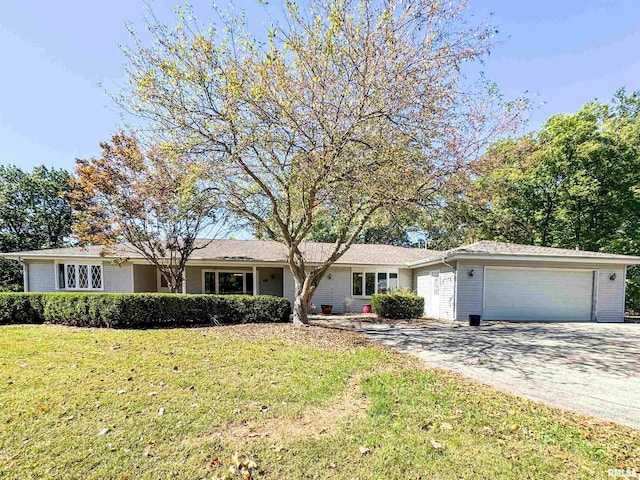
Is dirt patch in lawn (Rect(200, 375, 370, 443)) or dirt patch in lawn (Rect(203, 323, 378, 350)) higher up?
dirt patch in lawn (Rect(200, 375, 370, 443))

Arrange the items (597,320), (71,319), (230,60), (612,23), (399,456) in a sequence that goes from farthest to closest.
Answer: (597,320) < (71,319) < (612,23) < (230,60) < (399,456)

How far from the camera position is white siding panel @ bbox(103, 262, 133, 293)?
1583 cm

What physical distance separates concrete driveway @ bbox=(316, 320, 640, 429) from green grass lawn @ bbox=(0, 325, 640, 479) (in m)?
0.75

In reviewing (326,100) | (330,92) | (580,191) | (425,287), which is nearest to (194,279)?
(425,287)

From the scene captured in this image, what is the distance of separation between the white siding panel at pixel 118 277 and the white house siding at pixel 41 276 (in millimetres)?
2446

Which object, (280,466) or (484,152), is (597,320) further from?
(280,466)

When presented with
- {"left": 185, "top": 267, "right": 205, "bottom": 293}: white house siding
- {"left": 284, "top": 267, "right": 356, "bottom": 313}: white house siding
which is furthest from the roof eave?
{"left": 185, "top": 267, "right": 205, "bottom": 293}: white house siding

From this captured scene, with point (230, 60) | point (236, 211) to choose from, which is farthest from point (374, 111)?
point (236, 211)

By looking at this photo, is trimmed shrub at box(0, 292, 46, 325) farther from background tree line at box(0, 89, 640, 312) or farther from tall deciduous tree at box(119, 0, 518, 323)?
tall deciduous tree at box(119, 0, 518, 323)

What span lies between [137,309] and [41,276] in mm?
9846

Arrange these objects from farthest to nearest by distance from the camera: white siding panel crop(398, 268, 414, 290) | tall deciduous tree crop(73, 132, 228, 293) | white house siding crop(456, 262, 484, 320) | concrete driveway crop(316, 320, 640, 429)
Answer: white siding panel crop(398, 268, 414, 290) < white house siding crop(456, 262, 484, 320) < tall deciduous tree crop(73, 132, 228, 293) < concrete driveway crop(316, 320, 640, 429)

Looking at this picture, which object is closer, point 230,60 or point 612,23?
point 230,60

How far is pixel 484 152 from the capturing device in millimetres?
9062

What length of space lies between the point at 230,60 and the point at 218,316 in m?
7.67
